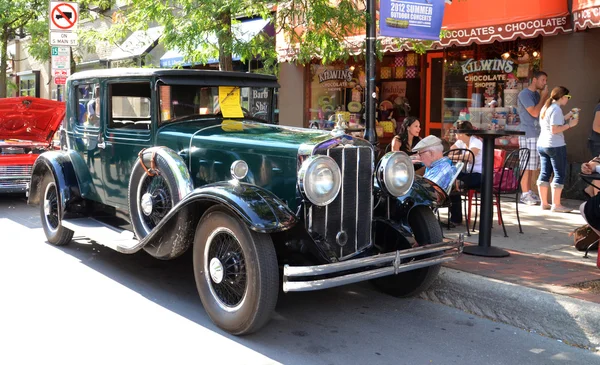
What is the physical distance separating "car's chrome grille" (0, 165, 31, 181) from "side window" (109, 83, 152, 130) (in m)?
4.55

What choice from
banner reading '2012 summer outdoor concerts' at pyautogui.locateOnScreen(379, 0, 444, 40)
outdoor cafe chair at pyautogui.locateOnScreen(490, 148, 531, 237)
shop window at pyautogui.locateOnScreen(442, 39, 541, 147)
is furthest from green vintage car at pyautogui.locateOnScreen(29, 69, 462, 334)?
shop window at pyautogui.locateOnScreen(442, 39, 541, 147)

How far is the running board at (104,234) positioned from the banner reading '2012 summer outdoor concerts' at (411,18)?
352 centimetres

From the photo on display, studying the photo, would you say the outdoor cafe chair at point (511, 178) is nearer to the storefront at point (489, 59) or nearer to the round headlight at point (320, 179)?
the storefront at point (489, 59)

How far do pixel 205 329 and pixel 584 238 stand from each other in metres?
3.91

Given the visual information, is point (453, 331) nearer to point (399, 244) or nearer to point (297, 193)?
point (399, 244)

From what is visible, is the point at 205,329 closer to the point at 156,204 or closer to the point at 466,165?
the point at 156,204

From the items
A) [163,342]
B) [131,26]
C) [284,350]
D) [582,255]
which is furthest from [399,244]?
[131,26]

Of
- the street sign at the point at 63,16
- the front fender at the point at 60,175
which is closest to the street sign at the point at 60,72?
the street sign at the point at 63,16

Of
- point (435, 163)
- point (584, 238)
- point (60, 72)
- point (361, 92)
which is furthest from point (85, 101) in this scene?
point (361, 92)

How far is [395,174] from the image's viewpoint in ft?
16.0

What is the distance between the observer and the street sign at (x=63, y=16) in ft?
37.8

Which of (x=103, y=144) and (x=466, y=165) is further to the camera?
(x=466, y=165)

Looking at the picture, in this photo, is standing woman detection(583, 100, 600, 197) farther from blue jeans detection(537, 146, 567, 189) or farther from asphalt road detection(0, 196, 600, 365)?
asphalt road detection(0, 196, 600, 365)

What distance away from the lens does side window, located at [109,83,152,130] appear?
6023mm
